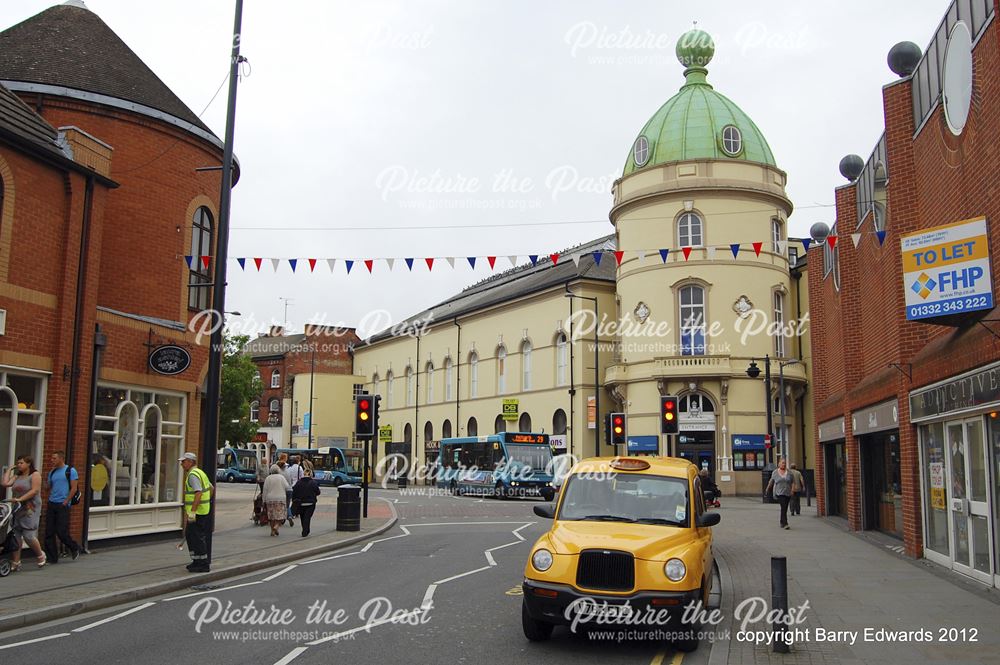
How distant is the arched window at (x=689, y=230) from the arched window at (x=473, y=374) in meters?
18.1

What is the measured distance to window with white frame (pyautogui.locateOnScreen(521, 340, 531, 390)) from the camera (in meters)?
49.5

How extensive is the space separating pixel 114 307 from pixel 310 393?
50.2 metres

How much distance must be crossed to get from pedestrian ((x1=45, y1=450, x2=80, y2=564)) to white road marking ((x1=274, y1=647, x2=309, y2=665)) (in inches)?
290

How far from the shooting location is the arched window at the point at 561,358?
4619 centimetres

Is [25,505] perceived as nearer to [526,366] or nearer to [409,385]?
[526,366]

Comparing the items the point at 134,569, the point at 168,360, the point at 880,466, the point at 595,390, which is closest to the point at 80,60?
the point at 168,360

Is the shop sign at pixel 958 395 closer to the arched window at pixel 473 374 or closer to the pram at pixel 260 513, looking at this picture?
the pram at pixel 260 513

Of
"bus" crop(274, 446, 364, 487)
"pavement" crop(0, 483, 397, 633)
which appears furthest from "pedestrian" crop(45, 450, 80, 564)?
"bus" crop(274, 446, 364, 487)

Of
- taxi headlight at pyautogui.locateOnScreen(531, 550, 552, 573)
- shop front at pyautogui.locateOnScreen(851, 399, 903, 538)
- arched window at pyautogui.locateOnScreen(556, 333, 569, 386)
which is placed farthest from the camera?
arched window at pyautogui.locateOnScreen(556, 333, 569, 386)

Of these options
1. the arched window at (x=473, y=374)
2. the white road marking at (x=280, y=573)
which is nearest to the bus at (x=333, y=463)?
the arched window at (x=473, y=374)

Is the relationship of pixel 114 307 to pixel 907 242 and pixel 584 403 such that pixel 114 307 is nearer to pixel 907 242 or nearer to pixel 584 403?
pixel 907 242

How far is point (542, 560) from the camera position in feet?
27.8

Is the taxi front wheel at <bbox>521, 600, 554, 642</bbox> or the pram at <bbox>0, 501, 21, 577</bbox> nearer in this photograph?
the taxi front wheel at <bbox>521, 600, 554, 642</bbox>

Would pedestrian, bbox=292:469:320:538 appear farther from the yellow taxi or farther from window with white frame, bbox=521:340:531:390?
window with white frame, bbox=521:340:531:390
